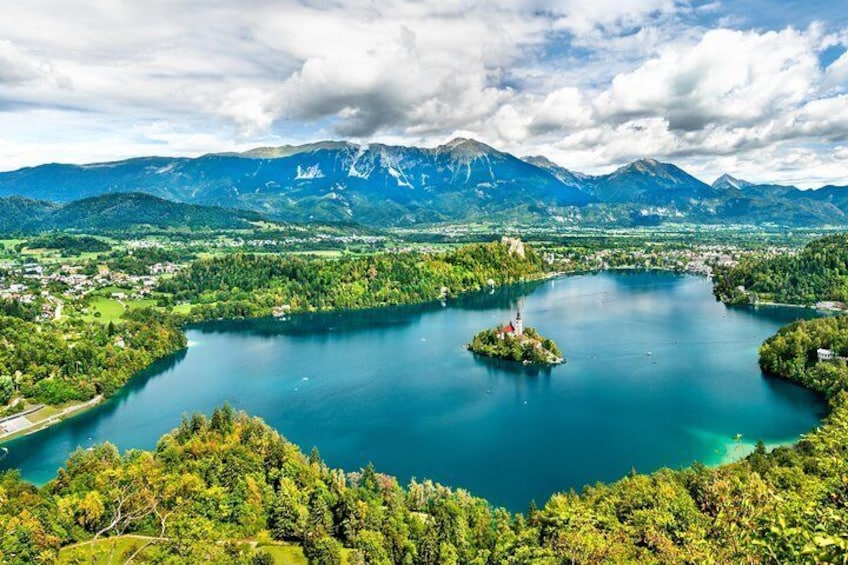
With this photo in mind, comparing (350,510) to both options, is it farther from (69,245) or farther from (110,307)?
(69,245)

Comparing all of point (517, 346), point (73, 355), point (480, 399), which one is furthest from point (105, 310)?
point (480, 399)

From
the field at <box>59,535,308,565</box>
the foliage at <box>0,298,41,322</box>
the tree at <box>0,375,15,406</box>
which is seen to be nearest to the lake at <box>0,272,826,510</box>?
the tree at <box>0,375,15,406</box>

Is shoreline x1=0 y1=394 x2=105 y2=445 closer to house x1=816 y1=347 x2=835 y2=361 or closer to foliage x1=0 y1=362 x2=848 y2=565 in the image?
foliage x1=0 y1=362 x2=848 y2=565

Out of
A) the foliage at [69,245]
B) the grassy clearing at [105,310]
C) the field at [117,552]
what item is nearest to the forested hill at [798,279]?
the field at [117,552]

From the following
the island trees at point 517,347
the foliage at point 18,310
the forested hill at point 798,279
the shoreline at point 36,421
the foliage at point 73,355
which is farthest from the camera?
the forested hill at point 798,279

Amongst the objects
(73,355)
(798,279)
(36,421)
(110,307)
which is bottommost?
(36,421)

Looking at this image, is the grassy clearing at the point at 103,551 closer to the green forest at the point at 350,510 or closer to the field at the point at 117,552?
the field at the point at 117,552
